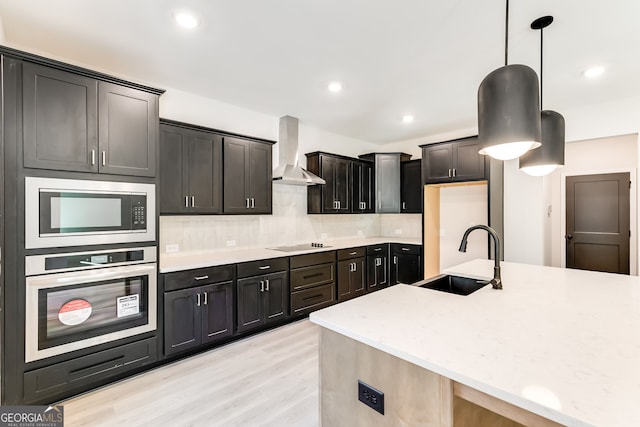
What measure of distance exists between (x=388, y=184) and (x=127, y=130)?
4.02 m

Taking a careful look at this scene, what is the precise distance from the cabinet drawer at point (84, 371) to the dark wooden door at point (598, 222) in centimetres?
650

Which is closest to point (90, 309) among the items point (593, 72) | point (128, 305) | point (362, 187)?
point (128, 305)

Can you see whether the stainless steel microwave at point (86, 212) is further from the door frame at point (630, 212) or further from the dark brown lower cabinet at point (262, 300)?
the door frame at point (630, 212)

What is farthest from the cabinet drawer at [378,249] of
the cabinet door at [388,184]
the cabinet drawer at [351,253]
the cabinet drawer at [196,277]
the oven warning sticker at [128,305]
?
the oven warning sticker at [128,305]

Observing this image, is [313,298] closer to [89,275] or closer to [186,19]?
[89,275]

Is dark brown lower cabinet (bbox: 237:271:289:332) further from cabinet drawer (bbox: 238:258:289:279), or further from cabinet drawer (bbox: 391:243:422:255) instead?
cabinet drawer (bbox: 391:243:422:255)

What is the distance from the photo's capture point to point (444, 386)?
1037 millimetres

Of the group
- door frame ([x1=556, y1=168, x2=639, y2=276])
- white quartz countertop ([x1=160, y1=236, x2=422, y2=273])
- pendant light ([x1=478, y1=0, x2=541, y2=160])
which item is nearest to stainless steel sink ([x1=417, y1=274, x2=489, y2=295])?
pendant light ([x1=478, y1=0, x2=541, y2=160])

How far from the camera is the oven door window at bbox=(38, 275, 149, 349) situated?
2.11 metres

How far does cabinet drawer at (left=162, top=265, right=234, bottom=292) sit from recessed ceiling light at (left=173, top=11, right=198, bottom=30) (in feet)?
6.76

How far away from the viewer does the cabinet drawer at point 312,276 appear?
3.79 m

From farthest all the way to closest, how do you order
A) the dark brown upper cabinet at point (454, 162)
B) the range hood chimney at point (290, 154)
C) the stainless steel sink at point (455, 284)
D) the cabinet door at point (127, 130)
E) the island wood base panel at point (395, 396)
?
→ the dark brown upper cabinet at point (454, 162) < the range hood chimney at point (290, 154) < the cabinet door at point (127, 130) < the stainless steel sink at point (455, 284) < the island wood base panel at point (395, 396)

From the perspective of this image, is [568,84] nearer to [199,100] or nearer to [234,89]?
[234,89]

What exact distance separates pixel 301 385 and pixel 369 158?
398 cm
